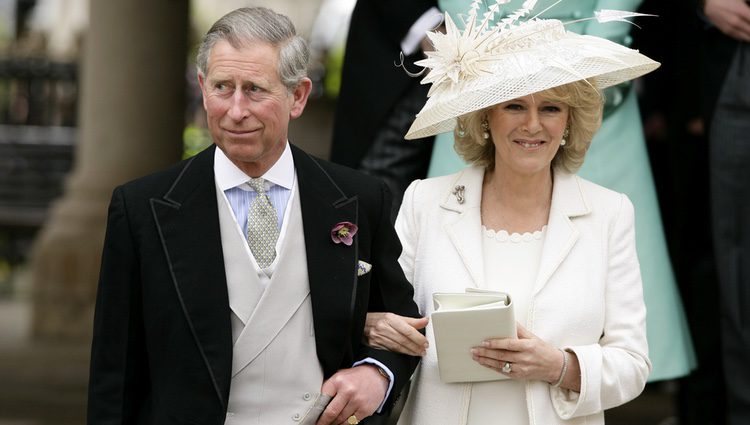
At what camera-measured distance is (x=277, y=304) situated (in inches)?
116

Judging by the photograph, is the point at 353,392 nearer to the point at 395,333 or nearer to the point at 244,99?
the point at 395,333

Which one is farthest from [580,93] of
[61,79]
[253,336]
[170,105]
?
[61,79]

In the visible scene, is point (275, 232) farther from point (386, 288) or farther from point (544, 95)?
point (544, 95)

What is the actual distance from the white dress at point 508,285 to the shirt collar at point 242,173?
65 centimetres

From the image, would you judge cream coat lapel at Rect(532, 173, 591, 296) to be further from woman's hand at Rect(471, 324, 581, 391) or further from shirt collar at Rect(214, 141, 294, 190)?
shirt collar at Rect(214, 141, 294, 190)

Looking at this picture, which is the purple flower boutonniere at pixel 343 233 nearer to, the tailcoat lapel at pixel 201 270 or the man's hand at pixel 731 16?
the tailcoat lapel at pixel 201 270

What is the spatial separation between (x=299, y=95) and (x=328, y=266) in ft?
1.34

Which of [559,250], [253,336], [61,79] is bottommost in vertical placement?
A: [253,336]

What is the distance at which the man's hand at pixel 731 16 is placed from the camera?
4496 millimetres

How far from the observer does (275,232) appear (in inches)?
118

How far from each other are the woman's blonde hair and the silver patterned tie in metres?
0.75

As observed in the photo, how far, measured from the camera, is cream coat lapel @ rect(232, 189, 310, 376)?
2.93 m

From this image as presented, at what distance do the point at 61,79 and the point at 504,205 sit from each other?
13.2 meters

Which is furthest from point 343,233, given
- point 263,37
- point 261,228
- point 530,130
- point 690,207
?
point 690,207
